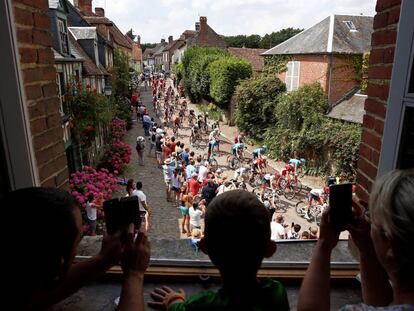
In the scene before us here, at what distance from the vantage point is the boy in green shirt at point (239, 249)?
1138mm

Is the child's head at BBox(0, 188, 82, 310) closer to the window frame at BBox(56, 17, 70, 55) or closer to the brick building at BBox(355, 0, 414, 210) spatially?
the brick building at BBox(355, 0, 414, 210)

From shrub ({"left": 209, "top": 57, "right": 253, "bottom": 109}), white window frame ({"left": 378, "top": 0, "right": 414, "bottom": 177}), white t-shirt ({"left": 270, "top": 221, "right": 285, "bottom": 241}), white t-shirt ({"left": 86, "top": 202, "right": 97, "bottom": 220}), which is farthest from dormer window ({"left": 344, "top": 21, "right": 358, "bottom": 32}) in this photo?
white window frame ({"left": 378, "top": 0, "right": 414, "bottom": 177})

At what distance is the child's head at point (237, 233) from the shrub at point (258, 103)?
68.6 feet

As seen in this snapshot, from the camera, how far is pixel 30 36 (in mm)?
1783

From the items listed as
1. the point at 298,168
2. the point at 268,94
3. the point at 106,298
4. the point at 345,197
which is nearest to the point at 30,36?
the point at 106,298

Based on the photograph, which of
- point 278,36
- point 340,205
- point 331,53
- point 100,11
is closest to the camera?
point 340,205

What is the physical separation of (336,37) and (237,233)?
828 inches

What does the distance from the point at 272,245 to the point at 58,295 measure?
84 cm

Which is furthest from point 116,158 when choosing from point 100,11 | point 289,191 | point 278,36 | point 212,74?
point 278,36

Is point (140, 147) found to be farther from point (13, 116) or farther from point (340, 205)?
point (340, 205)

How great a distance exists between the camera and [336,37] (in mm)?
19391

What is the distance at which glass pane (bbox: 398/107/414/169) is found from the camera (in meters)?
1.62

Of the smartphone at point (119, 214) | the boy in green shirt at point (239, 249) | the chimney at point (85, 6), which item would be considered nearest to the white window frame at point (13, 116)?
the smartphone at point (119, 214)

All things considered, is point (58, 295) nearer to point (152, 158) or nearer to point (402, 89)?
point (402, 89)
